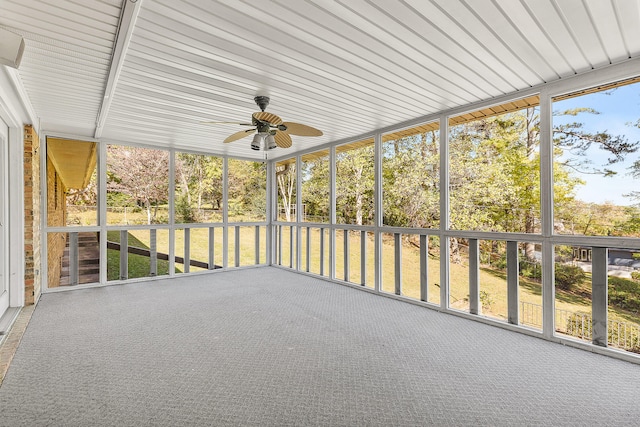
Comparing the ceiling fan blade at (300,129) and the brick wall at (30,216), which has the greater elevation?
the ceiling fan blade at (300,129)

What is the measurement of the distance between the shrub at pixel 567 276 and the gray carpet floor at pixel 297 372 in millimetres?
658

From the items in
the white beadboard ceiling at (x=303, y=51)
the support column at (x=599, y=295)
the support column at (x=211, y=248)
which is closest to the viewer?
the white beadboard ceiling at (x=303, y=51)

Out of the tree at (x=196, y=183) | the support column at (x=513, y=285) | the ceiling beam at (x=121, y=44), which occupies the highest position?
the ceiling beam at (x=121, y=44)

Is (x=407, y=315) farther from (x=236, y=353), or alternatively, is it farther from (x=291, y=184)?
(x=291, y=184)

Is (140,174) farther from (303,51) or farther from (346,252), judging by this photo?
(303,51)

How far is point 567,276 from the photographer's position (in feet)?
10.9

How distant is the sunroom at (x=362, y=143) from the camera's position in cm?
224

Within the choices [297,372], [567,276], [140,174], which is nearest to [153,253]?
[140,174]

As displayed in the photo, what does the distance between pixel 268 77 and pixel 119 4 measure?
132 cm

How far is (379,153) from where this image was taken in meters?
5.07

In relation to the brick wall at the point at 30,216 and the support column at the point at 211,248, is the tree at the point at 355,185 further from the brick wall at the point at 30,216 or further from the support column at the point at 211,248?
the brick wall at the point at 30,216

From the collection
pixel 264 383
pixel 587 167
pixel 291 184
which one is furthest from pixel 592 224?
pixel 291 184

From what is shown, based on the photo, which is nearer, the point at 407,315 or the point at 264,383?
the point at 264,383

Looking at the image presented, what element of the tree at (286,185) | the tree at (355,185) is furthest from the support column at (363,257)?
the tree at (286,185)
